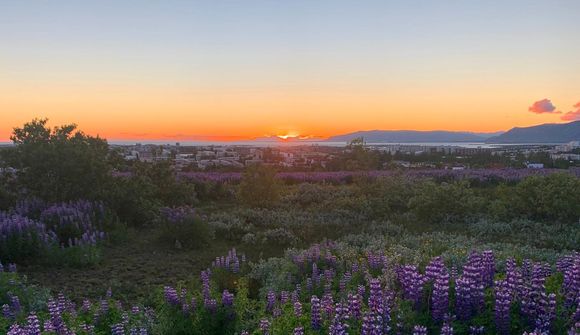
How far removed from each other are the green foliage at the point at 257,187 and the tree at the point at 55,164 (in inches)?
224

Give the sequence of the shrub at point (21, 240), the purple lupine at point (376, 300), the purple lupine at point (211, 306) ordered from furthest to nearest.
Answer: the shrub at point (21, 240) < the purple lupine at point (211, 306) < the purple lupine at point (376, 300)

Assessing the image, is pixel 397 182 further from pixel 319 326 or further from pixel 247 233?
pixel 319 326

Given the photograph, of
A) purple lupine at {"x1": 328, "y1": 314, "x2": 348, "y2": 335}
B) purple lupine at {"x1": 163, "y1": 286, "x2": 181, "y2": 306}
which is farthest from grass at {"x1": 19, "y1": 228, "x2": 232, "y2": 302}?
purple lupine at {"x1": 328, "y1": 314, "x2": 348, "y2": 335}

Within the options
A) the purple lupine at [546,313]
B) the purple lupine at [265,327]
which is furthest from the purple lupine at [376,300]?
the purple lupine at [546,313]

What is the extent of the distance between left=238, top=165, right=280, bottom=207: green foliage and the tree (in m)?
5.68

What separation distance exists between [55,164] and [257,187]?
24.2ft

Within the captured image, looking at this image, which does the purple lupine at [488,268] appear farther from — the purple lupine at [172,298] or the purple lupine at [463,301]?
the purple lupine at [172,298]

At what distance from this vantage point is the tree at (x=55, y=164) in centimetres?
1399

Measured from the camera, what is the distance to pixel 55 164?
13992 mm

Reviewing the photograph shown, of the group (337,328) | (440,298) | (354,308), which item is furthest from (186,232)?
(337,328)

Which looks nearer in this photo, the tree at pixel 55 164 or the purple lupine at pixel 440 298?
the purple lupine at pixel 440 298

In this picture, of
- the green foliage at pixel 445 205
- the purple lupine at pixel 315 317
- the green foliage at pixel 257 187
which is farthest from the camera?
the green foliage at pixel 257 187

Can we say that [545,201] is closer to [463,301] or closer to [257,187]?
[257,187]

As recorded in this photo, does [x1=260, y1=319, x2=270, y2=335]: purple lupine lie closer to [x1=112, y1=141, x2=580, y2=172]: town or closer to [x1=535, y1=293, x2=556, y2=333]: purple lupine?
[x1=535, y1=293, x2=556, y2=333]: purple lupine
